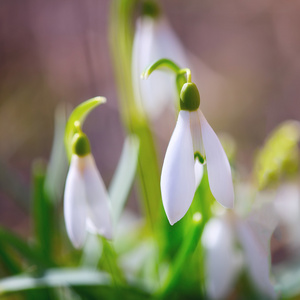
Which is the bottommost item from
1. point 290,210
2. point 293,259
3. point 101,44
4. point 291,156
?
point 293,259

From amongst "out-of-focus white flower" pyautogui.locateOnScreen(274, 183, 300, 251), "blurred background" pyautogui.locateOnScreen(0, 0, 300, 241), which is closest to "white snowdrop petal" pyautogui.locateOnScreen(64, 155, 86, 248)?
"out-of-focus white flower" pyautogui.locateOnScreen(274, 183, 300, 251)

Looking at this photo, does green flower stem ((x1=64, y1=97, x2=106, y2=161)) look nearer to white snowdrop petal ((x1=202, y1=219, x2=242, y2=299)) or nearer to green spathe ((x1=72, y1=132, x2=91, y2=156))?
green spathe ((x1=72, y1=132, x2=91, y2=156))

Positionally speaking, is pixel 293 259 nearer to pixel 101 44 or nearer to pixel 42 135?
pixel 42 135

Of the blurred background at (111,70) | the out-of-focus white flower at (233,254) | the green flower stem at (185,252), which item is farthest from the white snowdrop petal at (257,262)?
the blurred background at (111,70)

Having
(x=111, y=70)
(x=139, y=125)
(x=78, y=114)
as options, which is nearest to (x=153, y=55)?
(x=139, y=125)

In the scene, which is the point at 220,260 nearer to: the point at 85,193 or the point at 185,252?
the point at 185,252

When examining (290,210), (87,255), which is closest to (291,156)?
(290,210)
